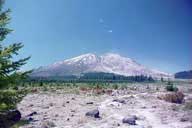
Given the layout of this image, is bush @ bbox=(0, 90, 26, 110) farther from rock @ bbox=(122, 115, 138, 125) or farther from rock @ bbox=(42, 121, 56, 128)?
rock @ bbox=(122, 115, 138, 125)

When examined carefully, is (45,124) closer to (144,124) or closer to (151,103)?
(144,124)

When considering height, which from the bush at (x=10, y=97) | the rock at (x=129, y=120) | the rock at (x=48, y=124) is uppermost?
the bush at (x=10, y=97)

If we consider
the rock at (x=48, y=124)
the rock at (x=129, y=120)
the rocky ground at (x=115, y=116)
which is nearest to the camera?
the rock at (x=48, y=124)

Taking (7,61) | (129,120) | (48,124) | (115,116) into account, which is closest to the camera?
(7,61)

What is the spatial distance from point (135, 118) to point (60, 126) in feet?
22.7

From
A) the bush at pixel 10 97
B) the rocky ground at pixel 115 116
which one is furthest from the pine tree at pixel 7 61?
the rocky ground at pixel 115 116

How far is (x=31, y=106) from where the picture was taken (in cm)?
4469

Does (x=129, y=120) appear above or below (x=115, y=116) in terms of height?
below

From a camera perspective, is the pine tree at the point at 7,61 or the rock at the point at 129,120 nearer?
the pine tree at the point at 7,61

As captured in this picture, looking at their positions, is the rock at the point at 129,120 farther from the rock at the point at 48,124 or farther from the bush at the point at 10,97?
the bush at the point at 10,97

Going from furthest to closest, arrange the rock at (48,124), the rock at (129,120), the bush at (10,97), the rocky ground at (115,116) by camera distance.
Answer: the rock at (129,120), the rocky ground at (115,116), the rock at (48,124), the bush at (10,97)

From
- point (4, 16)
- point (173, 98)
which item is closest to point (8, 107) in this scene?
point (4, 16)

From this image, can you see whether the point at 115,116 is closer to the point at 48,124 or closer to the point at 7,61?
the point at 48,124

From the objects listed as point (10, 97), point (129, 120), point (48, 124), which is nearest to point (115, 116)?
point (129, 120)
